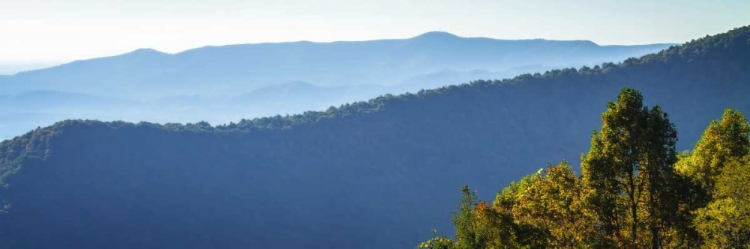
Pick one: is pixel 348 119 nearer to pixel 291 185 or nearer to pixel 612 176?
pixel 291 185

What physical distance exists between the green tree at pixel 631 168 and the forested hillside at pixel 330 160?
78.3 m

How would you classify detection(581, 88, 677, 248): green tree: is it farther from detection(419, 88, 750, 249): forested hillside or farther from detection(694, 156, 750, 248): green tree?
detection(694, 156, 750, 248): green tree

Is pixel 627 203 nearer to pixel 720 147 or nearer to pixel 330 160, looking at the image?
pixel 720 147

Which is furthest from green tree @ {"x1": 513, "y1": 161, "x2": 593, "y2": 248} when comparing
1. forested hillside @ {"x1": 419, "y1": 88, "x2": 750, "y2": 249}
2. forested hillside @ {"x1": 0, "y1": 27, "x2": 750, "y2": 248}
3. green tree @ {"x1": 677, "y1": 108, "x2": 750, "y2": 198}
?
forested hillside @ {"x1": 0, "y1": 27, "x2": 750, "y2": 248}

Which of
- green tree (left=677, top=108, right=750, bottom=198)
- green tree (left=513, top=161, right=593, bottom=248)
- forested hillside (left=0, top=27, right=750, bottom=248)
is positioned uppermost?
forested hillside (left=0, top=27, right=750, bottom=248)

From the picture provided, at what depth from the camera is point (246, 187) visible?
103438 millimetres

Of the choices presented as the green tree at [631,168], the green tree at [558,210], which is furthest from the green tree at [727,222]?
the green tree at [558,210]

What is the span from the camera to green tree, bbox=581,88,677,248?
13.8 m

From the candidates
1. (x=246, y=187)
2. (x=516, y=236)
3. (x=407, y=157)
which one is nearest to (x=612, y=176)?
(x=516, y=236)

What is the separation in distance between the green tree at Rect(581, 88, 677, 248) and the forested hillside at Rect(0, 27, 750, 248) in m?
78.3

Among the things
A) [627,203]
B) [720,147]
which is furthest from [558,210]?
[720,147]

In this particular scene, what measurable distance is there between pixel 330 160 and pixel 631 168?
9908 centimetres

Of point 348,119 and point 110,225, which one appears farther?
point 348,119

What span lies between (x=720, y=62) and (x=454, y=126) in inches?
1950
